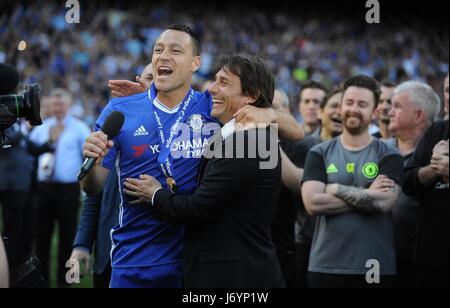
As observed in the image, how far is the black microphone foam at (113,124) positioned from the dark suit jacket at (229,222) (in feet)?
1.32

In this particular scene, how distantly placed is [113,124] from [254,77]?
0.83m

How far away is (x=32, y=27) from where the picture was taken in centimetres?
2230

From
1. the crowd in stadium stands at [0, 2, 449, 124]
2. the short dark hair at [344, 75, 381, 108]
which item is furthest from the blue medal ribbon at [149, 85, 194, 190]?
the crowd in stadium stands at [0, 2, 449, 124]

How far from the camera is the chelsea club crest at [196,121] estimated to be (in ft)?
13.5

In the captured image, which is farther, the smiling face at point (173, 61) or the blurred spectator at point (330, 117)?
the blurred spectator at point (330, 117)

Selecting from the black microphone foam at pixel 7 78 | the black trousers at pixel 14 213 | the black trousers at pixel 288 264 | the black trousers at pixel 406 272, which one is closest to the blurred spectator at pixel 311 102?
the black trousers at pixel 288 264

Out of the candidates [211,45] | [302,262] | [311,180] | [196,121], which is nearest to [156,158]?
[196,121]

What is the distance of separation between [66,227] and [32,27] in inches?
586

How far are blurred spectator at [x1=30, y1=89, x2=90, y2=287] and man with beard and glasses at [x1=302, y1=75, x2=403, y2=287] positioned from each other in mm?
Result: 4018

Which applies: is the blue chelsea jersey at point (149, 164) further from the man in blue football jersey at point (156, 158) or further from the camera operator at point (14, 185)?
the camera operator at point (14, 185)

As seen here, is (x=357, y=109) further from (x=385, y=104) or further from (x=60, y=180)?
(x=60, y=180)

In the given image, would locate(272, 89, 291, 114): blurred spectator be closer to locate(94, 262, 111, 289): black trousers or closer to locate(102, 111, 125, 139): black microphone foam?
locate(94, 262, 111, 289): black trousers
